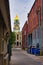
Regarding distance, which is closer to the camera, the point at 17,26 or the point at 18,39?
the point at 18,39

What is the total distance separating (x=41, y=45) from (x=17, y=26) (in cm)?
12791

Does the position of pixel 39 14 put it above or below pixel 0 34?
above

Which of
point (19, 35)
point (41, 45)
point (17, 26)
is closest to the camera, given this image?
point (41, 45)

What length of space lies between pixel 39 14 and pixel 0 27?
44.5 meters

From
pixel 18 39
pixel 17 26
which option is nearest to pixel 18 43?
pixel 18 39

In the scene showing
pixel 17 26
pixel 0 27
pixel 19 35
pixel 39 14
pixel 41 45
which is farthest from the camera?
pixel 17 26

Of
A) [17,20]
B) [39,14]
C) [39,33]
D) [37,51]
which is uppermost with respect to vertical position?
[17,20]

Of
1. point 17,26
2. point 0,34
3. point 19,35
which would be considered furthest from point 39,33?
point 17,26

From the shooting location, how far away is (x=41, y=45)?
180 feet

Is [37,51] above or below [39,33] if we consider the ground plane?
below

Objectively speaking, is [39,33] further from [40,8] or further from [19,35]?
[19,35]

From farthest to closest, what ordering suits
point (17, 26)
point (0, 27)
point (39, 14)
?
point (17, 26), point (39, 14), point (0, 27)

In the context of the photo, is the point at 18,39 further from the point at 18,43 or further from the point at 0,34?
the point at 0,34

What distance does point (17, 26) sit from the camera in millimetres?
182500
